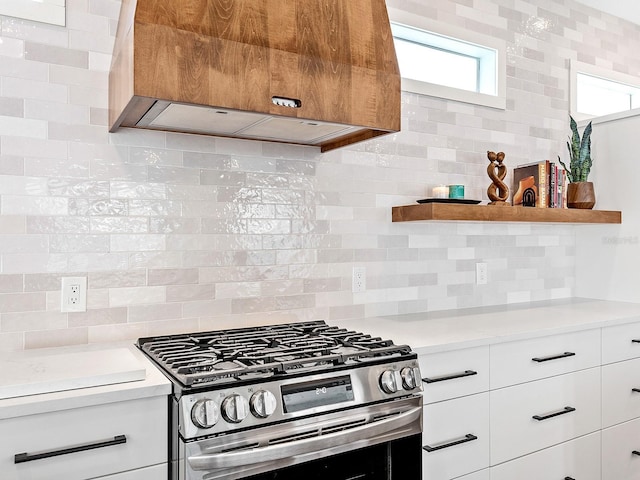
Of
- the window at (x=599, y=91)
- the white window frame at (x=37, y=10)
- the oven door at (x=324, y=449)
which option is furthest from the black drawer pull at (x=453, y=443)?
the window at (x=599, y=91)

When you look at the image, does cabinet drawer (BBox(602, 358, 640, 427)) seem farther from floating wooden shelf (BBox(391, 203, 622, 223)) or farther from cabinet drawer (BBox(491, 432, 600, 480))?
floating wooden shelf (BBox(391, 203, 622, 223))

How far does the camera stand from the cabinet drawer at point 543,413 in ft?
6.95

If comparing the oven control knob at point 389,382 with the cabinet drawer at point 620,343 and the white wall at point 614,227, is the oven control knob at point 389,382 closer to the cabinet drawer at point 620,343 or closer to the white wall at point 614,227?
the cabinet drawer at point 620,343

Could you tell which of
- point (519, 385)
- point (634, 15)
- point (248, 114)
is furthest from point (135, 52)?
point (634, 15)

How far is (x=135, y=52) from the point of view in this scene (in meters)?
1.53

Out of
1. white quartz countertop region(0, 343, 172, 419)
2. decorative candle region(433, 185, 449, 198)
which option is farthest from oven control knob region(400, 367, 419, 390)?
decorative candle region(433, 185, 449, 198)

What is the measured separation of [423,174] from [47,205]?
173 cm

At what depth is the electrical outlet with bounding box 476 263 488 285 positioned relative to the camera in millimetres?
2920

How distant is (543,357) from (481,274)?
0.75 metres

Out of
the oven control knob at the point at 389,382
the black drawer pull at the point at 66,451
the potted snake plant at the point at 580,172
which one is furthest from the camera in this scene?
the potted snake plant at the point at 580,172

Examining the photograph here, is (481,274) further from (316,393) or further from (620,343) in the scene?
(316,393)

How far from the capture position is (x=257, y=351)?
173 centimetres

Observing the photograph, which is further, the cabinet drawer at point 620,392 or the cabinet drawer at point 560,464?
the cabinet drawer at point 620,392

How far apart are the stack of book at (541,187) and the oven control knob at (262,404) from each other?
2.01 metres
